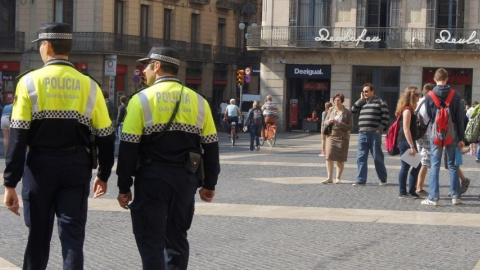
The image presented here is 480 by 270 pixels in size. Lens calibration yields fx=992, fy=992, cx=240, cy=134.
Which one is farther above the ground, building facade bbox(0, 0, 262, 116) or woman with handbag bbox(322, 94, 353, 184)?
building facade bbox(0, 0, 262, 116)

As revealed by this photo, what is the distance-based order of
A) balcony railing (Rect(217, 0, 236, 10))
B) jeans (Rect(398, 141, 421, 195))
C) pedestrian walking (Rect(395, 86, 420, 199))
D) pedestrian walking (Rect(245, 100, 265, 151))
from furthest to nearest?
balcony railing (Rect(217, 0, 236, 10))
pedestrian walking (Rect(245, 100, 265, 151))
jeans (Rect(398, 141, 421, 195))
pedestrian walking (Rect(395, 86, 420, 199))

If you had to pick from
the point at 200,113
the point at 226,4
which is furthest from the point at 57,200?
the point at 226,4

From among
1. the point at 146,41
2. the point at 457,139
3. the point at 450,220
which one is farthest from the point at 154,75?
the point at 146,41

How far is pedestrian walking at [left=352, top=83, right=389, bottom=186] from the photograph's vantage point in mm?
16984

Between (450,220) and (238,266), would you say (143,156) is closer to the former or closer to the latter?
(238,266)

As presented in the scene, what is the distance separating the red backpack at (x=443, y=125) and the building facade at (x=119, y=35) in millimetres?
32794

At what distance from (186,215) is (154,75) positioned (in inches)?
39.8

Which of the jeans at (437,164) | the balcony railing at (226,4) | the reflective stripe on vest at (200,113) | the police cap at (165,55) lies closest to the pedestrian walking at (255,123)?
the jeans at (437,164)

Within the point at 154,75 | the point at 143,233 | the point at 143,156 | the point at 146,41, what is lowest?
the point at 143,233

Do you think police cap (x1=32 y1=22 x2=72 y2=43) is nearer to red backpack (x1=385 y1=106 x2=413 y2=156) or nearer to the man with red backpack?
the man with red backpack

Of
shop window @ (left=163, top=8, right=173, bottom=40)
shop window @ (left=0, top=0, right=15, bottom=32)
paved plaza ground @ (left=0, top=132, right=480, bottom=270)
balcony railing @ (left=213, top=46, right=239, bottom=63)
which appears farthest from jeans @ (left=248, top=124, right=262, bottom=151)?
balcony railing @ (left=213, top=46, right=239, bottom=63)

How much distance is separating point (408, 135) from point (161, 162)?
27.5ft

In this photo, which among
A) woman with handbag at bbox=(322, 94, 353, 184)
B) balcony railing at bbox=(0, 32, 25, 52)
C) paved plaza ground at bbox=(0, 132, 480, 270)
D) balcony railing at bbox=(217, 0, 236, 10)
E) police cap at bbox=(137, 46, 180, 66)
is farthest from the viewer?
balcony railing at bbox=(217, 0, 236, 10)

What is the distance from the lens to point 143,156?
681 cm
